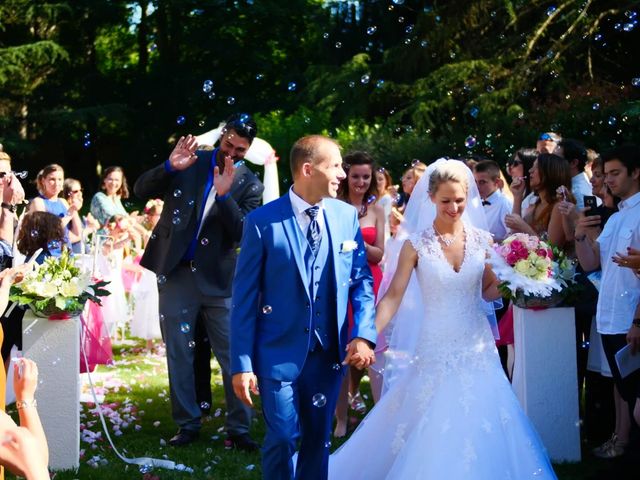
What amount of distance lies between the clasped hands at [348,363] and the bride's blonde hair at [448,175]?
4.00 ft

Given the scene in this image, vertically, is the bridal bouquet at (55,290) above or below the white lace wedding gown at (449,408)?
above

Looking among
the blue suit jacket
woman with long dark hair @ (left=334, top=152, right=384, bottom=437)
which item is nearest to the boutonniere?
the blue suit jacket

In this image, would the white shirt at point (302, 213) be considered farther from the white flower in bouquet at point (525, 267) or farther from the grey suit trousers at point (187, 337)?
the grey suit trousers at point (187, 337)

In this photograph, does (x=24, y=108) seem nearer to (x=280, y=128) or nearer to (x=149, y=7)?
(x=149, y=7)

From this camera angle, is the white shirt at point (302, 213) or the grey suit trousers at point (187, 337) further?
the grey suit trousers at point (187, 337)

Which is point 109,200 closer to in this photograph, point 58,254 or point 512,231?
point 58,254

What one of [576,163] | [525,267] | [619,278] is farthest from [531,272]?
[576,163]

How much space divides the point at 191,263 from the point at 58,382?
124 cm

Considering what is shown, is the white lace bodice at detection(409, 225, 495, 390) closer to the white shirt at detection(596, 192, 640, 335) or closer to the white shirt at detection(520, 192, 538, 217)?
the white shirt at detection(596, 192, 640, 335)

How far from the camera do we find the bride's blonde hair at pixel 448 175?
5.44 m

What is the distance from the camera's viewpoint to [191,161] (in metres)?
6.74

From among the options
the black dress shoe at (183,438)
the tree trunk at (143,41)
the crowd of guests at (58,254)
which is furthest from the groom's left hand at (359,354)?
the tree trunk at (143,41)

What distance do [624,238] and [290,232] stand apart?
7.61ft

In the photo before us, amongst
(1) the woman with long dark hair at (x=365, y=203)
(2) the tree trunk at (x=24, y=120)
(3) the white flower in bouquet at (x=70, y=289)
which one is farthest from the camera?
(2) the tree trunk at (x=24, y=120)
